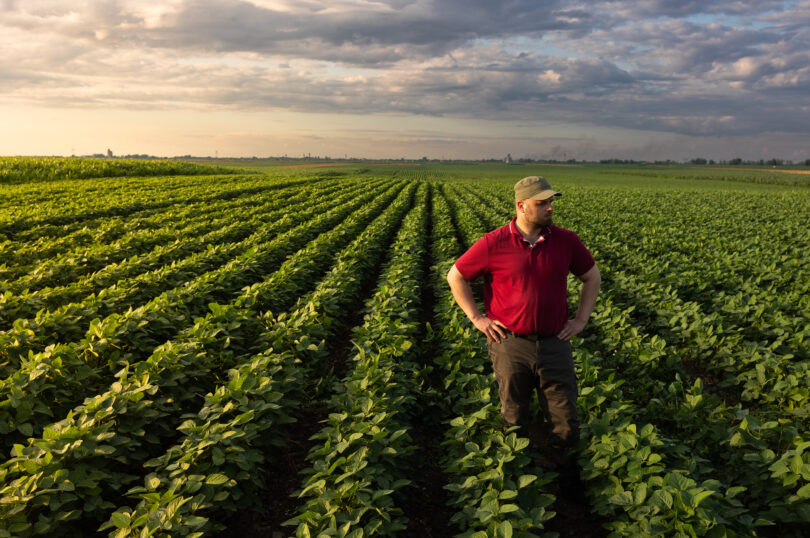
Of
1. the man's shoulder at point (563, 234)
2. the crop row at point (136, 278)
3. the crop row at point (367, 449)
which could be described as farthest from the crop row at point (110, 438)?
the man's shoulder at point (563, 234)

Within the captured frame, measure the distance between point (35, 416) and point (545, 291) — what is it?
498 centimetres

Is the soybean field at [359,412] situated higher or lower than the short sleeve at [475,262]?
lower

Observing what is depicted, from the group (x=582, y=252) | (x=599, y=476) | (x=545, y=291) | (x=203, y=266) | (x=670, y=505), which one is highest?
(x=582, y=252)

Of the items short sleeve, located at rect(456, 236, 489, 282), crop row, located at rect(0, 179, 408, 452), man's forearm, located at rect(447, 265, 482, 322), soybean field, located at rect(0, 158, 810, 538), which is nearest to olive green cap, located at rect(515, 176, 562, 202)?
short sleeve, located at rect(456, 236, 489, 282)

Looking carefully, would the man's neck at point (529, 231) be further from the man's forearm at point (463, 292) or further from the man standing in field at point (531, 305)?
the man's forearm at point (463, 292)

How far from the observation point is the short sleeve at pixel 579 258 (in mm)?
3568

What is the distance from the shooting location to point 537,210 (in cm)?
324

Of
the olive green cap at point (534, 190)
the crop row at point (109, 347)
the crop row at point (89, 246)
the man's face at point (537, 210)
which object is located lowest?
the crop row at point (109, 347)

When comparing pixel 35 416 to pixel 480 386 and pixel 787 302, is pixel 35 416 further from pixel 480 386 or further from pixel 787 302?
pixel 787 302

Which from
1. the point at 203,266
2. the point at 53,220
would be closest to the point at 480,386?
the point at 203,266

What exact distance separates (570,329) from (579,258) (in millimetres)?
598

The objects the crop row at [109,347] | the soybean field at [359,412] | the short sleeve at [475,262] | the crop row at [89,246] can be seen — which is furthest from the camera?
the crop row at [89,246]

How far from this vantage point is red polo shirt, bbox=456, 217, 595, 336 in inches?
133

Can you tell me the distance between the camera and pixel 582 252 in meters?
3.59
